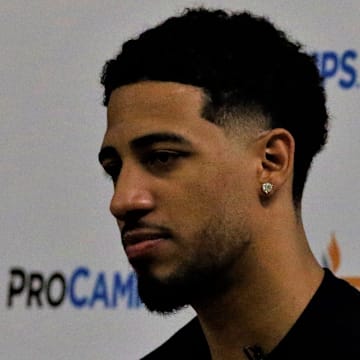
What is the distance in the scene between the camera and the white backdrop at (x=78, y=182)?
4.97 feet

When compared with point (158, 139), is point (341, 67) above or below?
above

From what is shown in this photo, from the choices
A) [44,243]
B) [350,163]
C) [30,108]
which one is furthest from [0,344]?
[350,163]

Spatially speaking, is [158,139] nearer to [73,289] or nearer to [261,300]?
[261,300]

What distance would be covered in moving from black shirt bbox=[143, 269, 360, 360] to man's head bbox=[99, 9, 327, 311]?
0.08 metres

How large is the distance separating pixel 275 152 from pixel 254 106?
0.05m

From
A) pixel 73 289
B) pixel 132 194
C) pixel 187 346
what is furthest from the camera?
pixel 73 289

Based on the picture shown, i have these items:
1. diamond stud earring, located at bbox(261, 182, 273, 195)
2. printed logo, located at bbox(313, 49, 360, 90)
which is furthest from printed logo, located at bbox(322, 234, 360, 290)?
diamond stud earring, located at bbox(261, 182, 273, 195)

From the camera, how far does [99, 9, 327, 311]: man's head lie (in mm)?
1028

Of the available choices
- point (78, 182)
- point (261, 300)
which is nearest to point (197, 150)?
point (261, 300)

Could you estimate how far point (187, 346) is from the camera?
1181mm

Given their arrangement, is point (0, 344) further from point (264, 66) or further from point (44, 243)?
point (264, 66)

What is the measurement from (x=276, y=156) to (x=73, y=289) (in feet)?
1.81

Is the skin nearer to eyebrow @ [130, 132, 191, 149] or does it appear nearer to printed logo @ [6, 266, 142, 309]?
eyebrow @ [130, 132, 191, 149]

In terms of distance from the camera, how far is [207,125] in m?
1.04
